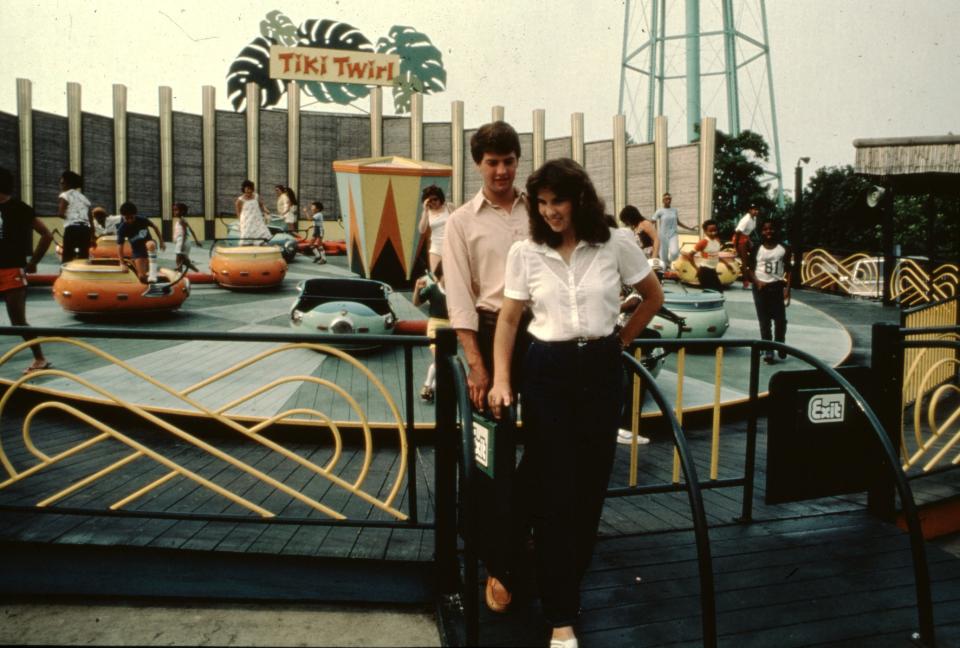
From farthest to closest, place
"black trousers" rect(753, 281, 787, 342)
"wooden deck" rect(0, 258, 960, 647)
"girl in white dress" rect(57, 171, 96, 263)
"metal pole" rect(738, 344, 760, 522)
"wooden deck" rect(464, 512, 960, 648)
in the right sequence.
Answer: "girl in white dress" rect(57, 171, 96, 263) → "black trousers" rect(753, 281, 787, 342) → "metal pole" rect(738, 344, 760, 522) → "wooden deck" rect(0, 258, 960, 647) → "wooden deck" rect(464, 512, 960, 648)

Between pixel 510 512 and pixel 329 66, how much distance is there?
35.0m

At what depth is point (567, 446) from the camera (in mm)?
2510

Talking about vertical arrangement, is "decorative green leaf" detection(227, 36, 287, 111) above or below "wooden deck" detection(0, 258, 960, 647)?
above

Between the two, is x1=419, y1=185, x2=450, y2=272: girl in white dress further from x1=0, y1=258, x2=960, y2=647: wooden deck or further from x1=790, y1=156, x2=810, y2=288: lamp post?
x1=790, y1=156, x2=810, y2=288: lamp post

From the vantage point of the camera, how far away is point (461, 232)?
273cm

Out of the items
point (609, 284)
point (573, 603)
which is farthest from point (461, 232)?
point (573, 603)

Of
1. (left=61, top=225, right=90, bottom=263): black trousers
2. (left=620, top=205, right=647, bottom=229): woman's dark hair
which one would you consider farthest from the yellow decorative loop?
(left=61, top=225, right=90, bottom=263): black trousers

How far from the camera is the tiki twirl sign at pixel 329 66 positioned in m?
34.2

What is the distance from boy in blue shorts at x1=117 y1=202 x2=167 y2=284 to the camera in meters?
9.05

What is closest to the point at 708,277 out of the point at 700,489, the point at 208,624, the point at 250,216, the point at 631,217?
the point at 631,217

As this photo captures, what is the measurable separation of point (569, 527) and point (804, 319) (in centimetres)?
1026

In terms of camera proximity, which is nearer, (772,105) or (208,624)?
(208,624)

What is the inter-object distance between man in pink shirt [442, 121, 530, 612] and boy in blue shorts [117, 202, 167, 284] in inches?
294

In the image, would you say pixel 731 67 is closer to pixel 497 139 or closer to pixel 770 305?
pixel 770 305
